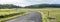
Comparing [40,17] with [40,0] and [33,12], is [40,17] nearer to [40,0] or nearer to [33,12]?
[33,12]

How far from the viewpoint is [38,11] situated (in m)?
1.15

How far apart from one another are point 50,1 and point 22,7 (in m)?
0.32

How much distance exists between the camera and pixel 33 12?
112cm

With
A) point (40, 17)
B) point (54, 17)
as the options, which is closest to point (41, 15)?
point (40, 17)

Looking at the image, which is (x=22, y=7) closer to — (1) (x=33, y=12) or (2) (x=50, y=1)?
(1) (x=33, y=12)

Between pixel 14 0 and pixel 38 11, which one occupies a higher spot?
pixel 14 0

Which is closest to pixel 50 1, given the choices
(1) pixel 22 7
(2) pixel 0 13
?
(1) pixel 22 7

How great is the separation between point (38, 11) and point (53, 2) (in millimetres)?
206

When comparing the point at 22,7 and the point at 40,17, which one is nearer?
the point at 40,17

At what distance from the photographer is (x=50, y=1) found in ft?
3.99

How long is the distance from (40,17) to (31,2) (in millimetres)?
245

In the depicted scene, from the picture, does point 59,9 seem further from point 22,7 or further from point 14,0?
point 14,0

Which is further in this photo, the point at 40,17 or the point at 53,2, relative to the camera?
the point at 53,2

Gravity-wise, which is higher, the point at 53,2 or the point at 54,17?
the point at 53,2
